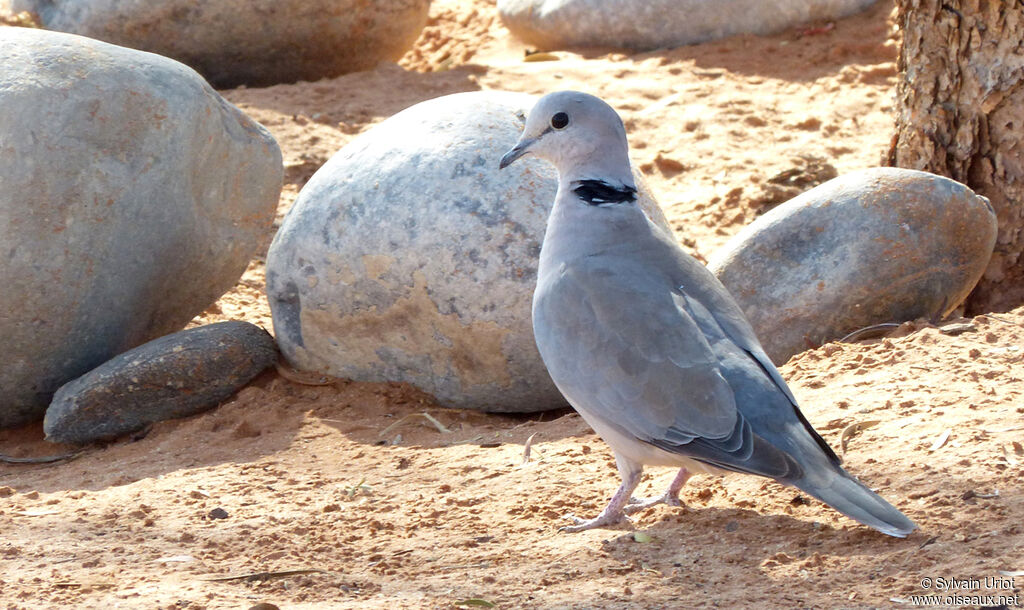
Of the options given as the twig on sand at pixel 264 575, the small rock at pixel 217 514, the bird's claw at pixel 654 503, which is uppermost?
the twig on sand at pixel 264 575

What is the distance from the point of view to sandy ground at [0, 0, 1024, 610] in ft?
10.1

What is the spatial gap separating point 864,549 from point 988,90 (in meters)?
2.79

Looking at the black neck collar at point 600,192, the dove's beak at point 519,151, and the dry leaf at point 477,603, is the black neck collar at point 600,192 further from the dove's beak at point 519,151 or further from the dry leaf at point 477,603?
the dry leaf at point 477,603

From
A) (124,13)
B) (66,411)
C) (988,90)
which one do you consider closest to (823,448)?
(988,90)

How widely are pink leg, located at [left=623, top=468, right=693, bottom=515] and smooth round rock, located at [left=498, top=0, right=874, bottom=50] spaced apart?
20.9 feet

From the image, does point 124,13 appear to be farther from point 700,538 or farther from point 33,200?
point 700,538

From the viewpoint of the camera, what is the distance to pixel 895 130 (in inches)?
219

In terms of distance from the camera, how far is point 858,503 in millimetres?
3047

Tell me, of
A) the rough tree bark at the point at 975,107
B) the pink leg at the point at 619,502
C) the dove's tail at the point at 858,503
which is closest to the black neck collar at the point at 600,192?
the pink leg at the point at 619,502

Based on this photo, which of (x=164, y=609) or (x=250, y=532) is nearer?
(x=164, y=609)

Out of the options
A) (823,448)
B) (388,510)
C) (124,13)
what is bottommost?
(388,510)

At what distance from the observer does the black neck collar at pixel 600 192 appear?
3828 mm

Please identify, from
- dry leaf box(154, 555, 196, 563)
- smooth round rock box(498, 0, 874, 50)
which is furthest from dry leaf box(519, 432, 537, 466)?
smooth round rock box(498, 0, 874, 50)

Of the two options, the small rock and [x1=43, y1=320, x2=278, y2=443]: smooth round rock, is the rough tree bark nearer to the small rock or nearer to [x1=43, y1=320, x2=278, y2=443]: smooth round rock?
[x1=43, y1=320, x2=278, y2=443]: smooth round rock
